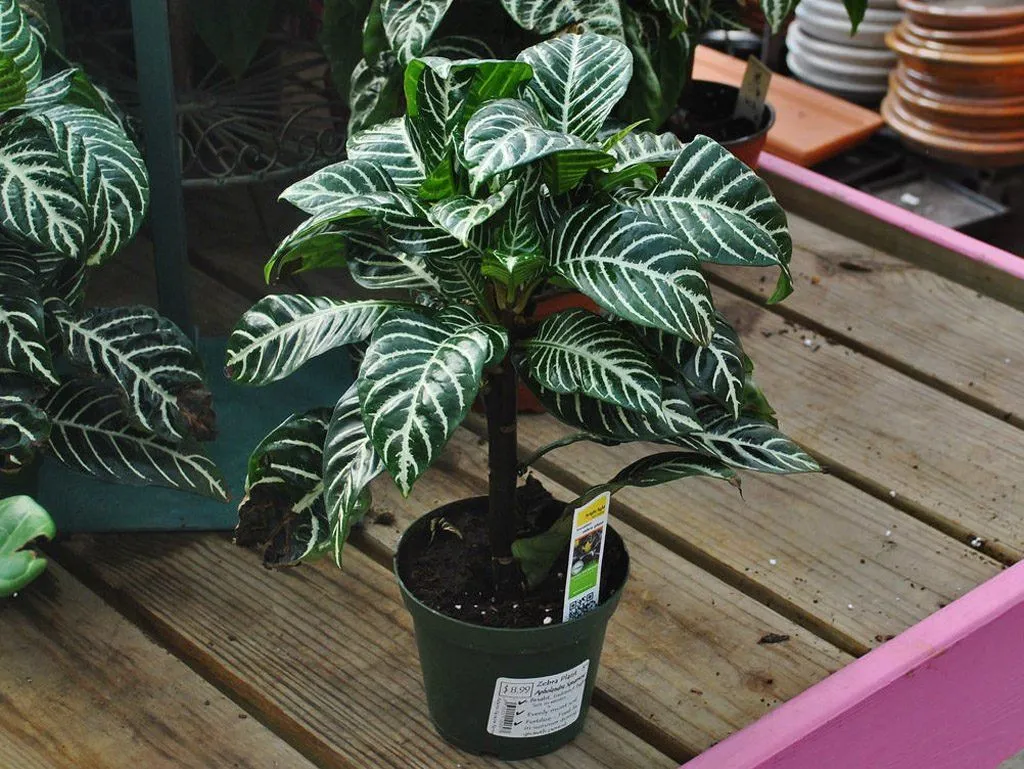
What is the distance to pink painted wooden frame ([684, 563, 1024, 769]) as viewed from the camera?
121 centimetres

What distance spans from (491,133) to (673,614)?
68 centimetres

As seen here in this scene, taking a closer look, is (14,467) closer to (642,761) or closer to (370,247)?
(370,247)

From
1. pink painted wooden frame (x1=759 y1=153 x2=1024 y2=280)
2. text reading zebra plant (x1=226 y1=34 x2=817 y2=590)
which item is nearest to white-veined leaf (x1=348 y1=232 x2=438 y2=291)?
text reading zebra plant (x1=226 y1=34 x2=817 y2=590)

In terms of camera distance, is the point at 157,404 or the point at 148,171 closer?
the point at 157,404

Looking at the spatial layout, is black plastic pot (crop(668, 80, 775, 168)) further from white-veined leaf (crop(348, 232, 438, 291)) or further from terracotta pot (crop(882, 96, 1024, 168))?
white-veined leaf (crop(348, 232, 438, 291))

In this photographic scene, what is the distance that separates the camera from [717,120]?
2.05 meters

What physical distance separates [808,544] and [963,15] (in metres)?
1.07

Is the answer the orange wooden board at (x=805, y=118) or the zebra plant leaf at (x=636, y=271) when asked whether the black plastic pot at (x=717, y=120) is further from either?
the zebra plant leaf at (x=636, y=271)

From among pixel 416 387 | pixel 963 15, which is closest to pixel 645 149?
pixel 416 387

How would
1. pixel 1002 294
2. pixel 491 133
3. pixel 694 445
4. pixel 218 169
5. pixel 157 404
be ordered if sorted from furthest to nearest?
pixel 218 169 → pixel 1002 294 → pixel 157 404 → pixel 694 445 → pixel 491 133

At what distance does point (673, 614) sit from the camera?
4.65 ft

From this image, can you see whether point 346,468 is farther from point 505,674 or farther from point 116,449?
point 116,449

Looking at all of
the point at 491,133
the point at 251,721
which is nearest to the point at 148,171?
the point at 251,721

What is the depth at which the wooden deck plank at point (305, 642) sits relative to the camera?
125cm
